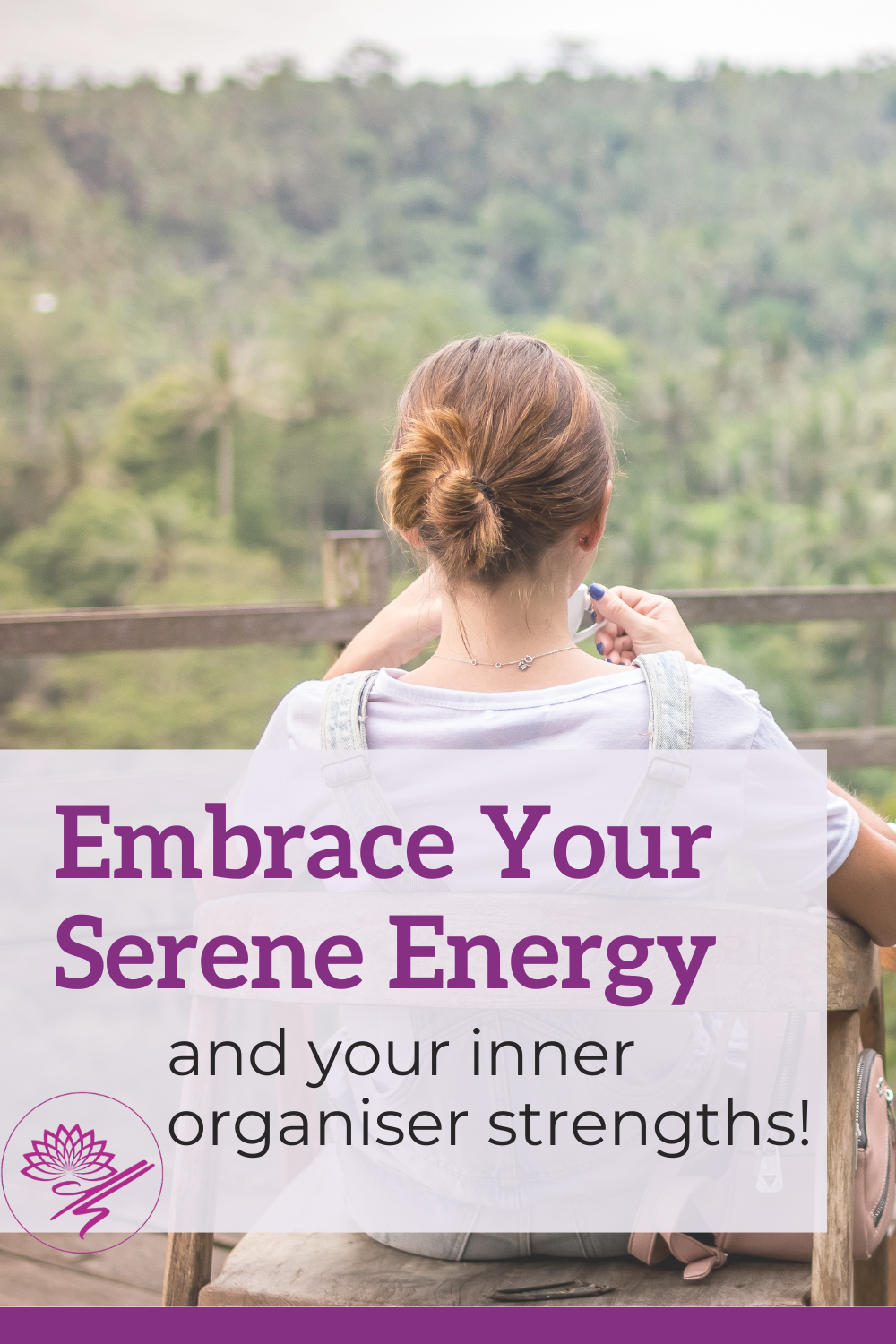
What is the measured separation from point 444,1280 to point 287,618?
69.2 inches

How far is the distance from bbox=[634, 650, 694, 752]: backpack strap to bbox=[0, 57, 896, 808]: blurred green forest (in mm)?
25218

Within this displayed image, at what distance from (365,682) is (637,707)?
0.60 ft

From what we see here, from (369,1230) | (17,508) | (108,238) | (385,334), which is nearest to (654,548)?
(385,334)

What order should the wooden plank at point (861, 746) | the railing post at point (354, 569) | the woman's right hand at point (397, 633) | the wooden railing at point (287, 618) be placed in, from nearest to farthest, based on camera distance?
1. the woman's right hand at point (397, 633)
2. the wooden railing at point (287, 618)
3. the railing post at point (354, 569)
4. the wooden plank at point (861, 746)

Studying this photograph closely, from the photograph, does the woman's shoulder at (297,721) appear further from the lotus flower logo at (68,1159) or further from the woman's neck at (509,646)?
the lotus flower logo at (68,1159)

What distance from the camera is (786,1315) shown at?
0.73m

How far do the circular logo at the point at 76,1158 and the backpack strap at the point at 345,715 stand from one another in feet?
1.18

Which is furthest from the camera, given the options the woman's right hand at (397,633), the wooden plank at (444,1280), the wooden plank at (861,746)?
the wooden plank at (861,746)

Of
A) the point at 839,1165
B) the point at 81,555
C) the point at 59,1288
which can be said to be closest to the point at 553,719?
the point at 839,1165

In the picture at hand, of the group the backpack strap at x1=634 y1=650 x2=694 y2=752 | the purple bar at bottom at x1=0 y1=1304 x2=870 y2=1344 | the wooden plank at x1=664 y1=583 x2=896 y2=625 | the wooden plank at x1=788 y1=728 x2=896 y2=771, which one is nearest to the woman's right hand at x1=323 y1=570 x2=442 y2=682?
the backpack strap at x1=634 y1=650 x2=694 y2=752

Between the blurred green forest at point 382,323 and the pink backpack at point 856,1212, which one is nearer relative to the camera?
the pink backpack at point 856,1212

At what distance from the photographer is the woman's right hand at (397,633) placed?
102cm

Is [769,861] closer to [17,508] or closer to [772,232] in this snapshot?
[17,508]

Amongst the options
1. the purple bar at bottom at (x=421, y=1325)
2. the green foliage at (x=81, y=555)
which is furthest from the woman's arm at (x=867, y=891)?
the green foliage at (x=81, y=555)
